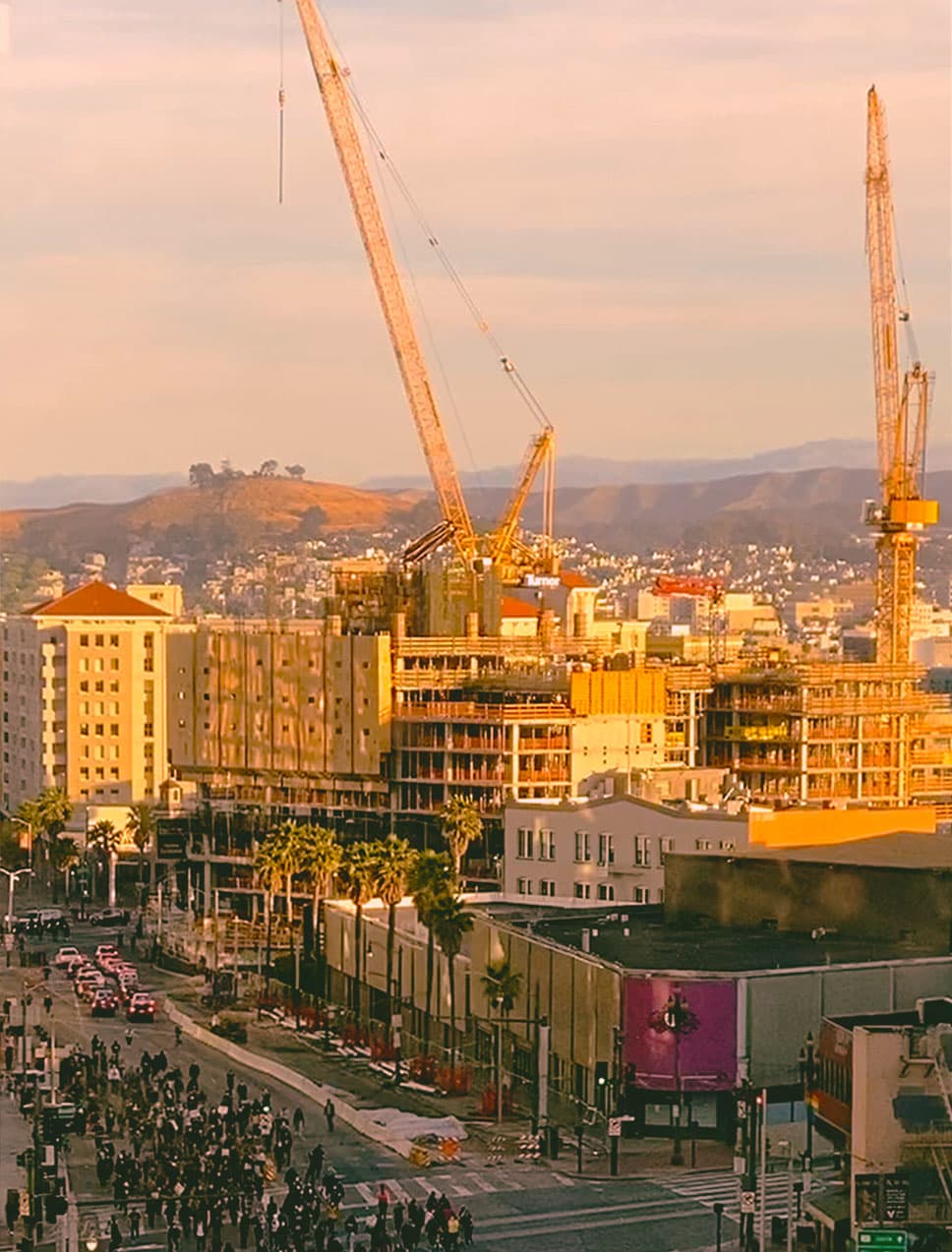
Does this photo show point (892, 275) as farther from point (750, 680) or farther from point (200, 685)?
point (200, 685)

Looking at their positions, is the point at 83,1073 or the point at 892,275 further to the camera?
the point at 892,275

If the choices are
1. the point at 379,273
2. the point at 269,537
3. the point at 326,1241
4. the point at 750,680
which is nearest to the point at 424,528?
the point at 269,537

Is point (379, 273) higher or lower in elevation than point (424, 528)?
higher

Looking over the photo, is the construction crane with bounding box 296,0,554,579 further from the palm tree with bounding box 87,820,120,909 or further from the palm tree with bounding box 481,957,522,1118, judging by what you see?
the palm tree with bounding box 481,957,522,1118

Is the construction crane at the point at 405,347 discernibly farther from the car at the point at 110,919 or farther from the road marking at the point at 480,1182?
the road marking at the point at 480,1182

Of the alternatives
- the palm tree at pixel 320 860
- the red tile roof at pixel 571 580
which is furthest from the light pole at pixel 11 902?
the red tile roof at pixel 571 580

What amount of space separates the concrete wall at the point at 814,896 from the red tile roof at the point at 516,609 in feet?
232

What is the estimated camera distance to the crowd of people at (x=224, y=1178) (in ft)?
131

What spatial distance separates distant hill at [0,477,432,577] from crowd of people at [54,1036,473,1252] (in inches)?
4404

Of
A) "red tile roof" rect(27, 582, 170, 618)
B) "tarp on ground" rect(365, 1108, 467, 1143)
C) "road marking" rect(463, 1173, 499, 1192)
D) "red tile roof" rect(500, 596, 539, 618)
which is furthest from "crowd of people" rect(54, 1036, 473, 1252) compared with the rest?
"red tile roof" rect(500, 596, 539, 618)

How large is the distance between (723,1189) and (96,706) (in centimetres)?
7902

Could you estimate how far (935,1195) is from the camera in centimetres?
3666

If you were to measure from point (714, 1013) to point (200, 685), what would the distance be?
5397 centimetres

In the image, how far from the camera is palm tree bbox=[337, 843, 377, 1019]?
210 feet
